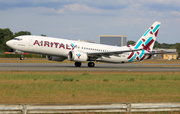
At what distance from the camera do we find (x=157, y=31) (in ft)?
156

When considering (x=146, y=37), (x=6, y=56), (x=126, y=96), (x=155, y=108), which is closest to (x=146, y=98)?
(x=126, y=96)

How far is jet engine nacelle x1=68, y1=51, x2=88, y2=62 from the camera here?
38759mm

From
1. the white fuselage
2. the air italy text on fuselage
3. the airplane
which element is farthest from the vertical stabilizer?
the air italy text on fuselage

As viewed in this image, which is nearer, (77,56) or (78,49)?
(77,56)

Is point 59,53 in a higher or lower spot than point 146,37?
lower

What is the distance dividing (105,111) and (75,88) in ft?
26.6

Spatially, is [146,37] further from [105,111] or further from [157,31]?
[105,111]

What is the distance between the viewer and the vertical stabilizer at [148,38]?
152ft

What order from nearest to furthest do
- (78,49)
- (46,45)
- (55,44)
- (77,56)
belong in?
(46,45) → (55,44) → (77,56) → (78,49)

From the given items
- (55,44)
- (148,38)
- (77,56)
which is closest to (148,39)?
(148,38)

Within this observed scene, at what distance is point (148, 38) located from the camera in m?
46.7

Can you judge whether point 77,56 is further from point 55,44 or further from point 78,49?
point 55,44

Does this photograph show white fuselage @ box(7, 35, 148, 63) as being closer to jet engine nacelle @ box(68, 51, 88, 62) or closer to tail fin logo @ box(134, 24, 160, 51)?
jet engine nacelle @ box(68, 51, 88, 62)

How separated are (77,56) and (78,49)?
7.26ft
